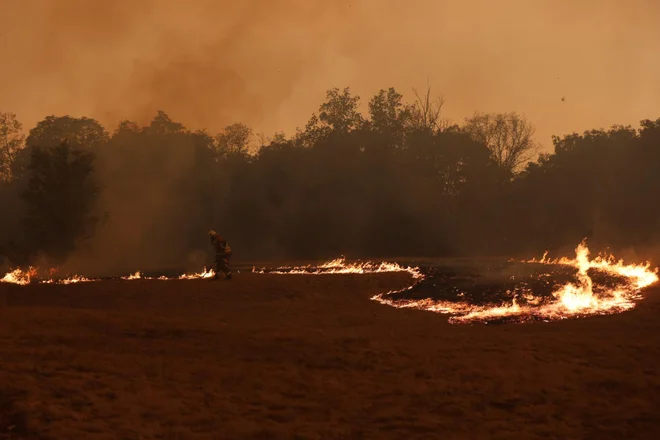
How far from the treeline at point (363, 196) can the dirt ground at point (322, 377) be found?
4352 centimetres

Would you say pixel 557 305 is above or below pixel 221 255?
below

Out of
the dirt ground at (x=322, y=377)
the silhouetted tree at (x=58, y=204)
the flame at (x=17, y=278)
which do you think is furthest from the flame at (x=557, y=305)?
the silhouetted tree at (x=58, y=204)

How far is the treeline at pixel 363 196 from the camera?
60156mm

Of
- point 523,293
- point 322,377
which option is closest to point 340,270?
point 523,293

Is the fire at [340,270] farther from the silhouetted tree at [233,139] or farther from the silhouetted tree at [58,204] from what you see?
the silhouetted tree at [233,139]

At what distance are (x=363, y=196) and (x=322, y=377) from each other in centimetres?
5655

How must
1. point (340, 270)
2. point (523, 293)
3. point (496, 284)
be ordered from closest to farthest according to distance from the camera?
point (523, 293)
point (496, 284)
point (340, 270)

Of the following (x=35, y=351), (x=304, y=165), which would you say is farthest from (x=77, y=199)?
(x=35, y=351)

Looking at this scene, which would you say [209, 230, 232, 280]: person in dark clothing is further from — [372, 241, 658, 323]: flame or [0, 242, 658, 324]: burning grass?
[372, 241, 658, 323]: flame

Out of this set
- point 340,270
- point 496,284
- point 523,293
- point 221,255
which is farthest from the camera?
point 340,270

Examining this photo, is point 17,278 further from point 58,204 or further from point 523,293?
point 523,293

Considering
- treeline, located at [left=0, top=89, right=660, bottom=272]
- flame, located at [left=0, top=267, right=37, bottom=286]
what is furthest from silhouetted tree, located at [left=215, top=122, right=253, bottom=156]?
flame, located at [left=0, top=267, right=37, bottom=286]

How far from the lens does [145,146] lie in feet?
227

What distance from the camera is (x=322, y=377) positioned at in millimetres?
10703
